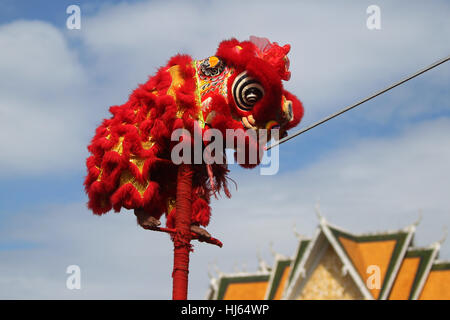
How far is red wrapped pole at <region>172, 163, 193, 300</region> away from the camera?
4.86m

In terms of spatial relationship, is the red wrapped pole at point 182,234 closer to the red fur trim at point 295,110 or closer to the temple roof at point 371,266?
the red fur trim at point 295,110

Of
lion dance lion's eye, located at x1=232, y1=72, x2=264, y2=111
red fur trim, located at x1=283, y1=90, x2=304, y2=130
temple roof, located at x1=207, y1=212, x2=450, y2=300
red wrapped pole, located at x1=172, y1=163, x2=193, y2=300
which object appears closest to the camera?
red wrapped pole, located at x1=172, y1=163, x2=193, y2=300

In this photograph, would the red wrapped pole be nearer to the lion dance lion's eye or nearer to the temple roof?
the lion dance lion's eye

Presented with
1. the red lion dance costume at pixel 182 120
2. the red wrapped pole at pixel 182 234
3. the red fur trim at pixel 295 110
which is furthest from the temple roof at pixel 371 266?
the red wrapped pole at pixel 182 234

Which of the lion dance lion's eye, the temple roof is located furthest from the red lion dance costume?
→ the temple roof

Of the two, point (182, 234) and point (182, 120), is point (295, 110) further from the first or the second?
point (182, 234)

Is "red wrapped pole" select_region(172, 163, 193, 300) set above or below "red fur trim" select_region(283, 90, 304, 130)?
below

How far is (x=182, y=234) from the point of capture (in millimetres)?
4965

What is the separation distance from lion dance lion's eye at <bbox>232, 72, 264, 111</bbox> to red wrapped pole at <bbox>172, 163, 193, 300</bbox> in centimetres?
60

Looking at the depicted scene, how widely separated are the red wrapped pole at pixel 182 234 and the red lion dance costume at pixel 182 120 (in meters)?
0.09

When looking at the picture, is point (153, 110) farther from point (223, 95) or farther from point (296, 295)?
point (296, 295)

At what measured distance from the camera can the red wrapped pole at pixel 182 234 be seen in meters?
4.86

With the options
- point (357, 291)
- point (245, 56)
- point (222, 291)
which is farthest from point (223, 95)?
point (222, 291)
